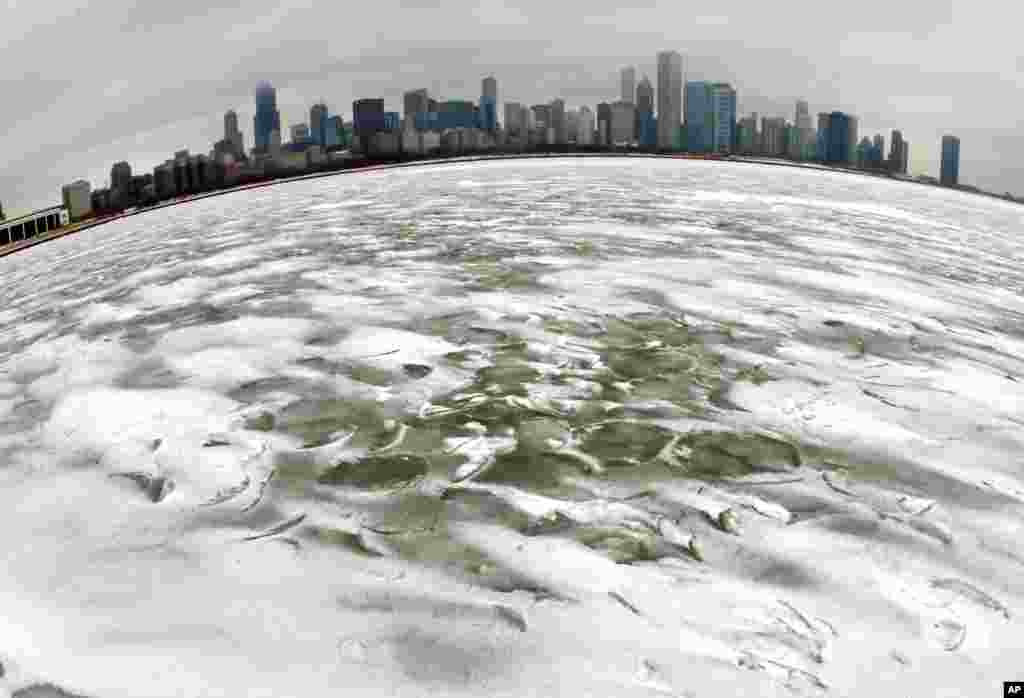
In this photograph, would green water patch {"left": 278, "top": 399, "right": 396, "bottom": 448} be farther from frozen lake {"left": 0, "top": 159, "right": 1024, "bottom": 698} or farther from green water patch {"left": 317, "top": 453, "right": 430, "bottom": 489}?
green water patch {"left": 317, "top": 453, "right": 430, "bottom": 489}

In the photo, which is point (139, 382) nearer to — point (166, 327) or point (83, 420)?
point (83, 420)

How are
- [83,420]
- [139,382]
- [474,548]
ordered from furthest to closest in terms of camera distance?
[139,382] → [83,420] → [474,548]

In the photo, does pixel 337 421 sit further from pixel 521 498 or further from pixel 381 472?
pixel 521 498

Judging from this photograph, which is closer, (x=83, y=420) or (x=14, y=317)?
(x=83, y=420)

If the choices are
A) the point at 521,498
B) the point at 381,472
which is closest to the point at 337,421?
the point at 381,472

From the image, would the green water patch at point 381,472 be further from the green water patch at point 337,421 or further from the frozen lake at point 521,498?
the green water patch at point 337,421

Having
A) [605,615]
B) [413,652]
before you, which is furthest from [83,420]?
[605,615]

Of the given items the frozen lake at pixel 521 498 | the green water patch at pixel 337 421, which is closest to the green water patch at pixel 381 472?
the frozen lake at pixel 521 498

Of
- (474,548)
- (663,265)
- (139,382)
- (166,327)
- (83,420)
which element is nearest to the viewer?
(474,548)
